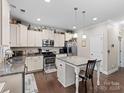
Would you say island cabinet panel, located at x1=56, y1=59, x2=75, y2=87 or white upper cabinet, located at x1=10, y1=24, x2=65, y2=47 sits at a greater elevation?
white upper cabinet, located at x1=10, y1=24, x2=65, y2=47

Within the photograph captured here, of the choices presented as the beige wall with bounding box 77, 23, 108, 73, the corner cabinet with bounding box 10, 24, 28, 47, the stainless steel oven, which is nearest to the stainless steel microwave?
the stainless steel oven

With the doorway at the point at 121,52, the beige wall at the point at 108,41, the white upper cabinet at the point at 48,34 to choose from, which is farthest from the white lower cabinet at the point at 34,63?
the doorway at the point at 121,52

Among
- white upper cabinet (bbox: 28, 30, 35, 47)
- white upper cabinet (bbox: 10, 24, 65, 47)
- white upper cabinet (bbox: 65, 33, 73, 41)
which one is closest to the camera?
white upper cabinet (bbox: 10, 24, 65, 47)

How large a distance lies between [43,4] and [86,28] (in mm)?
3834

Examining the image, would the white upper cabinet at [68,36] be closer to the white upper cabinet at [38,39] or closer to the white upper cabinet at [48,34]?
the white upper cabinet at [48,34]

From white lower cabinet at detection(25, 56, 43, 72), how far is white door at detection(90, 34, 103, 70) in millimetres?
2825

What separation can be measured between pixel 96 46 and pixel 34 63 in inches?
131

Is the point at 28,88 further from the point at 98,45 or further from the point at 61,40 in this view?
the point at 61,40

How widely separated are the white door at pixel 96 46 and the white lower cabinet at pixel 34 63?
111 inches

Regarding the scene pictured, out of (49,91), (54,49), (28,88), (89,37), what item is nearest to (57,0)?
(28,88)

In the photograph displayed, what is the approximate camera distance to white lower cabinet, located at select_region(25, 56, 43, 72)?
5305mm

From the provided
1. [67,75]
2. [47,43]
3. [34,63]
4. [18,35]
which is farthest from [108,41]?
[18,35]

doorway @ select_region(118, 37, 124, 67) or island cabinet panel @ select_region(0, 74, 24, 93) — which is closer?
island cabinet panel @ select_region(0, 74, 24, 93)

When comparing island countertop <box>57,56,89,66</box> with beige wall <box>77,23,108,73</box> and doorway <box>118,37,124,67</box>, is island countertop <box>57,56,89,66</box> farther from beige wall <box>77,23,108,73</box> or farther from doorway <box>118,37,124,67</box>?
doorway <box>118,37,124,67</box>
